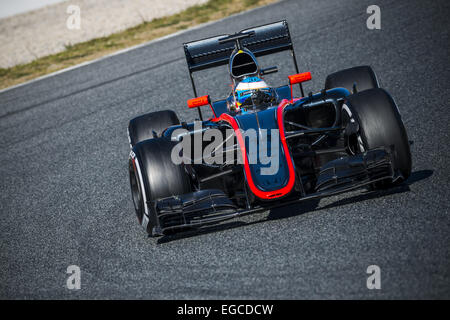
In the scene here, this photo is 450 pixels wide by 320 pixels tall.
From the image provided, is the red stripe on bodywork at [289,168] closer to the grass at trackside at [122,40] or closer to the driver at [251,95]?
the driver at [251,95]

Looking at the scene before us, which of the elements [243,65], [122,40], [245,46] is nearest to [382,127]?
[243,65]

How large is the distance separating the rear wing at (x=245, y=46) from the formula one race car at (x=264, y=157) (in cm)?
98

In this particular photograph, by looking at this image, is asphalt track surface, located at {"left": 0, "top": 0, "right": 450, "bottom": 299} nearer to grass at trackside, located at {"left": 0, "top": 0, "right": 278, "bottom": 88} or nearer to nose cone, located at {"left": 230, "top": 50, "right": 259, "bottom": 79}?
nose cone, located at {"left": 230, "top": 50, "right": 259, "bottom": 79}

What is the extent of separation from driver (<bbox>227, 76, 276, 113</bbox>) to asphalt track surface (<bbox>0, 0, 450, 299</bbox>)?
1403 mm

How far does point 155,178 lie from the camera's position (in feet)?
17.2

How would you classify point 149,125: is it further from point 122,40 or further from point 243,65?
point 122,40

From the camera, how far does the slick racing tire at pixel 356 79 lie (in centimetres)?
689

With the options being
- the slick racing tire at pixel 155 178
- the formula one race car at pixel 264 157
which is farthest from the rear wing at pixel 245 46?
the slick racing tire at pixel 155 178

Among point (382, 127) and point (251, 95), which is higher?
point (251, 95)

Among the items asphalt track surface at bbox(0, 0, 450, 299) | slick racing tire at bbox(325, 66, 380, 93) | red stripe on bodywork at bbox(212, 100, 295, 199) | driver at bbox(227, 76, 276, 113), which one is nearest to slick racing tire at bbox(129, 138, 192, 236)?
asphalt track surface at bbox(0, 0, 450, 299)

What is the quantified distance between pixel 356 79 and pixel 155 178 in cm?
292

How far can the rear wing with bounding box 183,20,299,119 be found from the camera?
24.8 feet

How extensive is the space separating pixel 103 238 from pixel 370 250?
2652 millimetres

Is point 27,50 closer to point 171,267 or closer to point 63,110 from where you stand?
point 63,110
